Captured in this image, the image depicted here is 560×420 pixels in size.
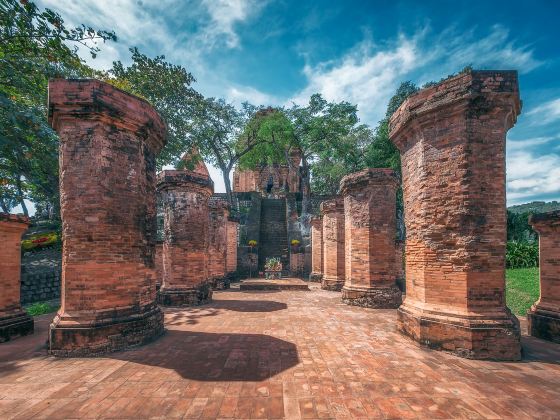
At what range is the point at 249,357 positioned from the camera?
175 inches

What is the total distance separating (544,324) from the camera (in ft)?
18.1

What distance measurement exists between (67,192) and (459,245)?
7.57 meters

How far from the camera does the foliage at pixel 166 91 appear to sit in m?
15.5

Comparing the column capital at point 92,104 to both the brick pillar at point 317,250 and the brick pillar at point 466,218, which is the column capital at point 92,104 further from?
the brick pillar at point 317,250


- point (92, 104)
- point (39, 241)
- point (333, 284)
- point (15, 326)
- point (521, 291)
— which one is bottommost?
point (333, 284)

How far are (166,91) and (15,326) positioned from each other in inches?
599

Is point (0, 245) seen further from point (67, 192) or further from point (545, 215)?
point (545, 215)

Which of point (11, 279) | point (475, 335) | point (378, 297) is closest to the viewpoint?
point (475, 335)

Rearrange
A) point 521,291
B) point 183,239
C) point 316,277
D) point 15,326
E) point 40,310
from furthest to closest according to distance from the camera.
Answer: point 316,277 → point 521,291 → point 183,239 → point 40,310 → point 15,326

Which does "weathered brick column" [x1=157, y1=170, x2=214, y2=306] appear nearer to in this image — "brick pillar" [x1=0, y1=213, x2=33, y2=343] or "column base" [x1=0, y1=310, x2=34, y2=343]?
"column base" [x1=0, y1=310, x2=34, y2=343]

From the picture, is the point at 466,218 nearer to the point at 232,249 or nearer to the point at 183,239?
the point at 183,239

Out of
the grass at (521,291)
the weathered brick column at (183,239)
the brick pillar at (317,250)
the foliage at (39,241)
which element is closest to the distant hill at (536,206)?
the grass at (521,291)

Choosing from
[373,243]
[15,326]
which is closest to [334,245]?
[373,243]

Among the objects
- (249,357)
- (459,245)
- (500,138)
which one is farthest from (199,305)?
(500,138)
